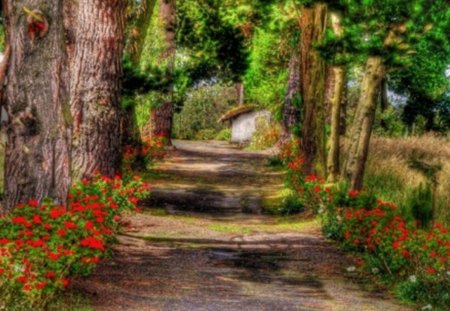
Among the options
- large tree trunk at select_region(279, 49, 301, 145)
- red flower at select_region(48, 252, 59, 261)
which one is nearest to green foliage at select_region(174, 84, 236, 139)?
large tree trunk at select_region(279, 49, 301, 145)

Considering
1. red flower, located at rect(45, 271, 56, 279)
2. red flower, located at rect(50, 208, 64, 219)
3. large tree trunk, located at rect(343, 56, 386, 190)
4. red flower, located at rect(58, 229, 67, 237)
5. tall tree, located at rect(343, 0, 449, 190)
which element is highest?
tall tree, located at rect(343, 0, 449, 190)

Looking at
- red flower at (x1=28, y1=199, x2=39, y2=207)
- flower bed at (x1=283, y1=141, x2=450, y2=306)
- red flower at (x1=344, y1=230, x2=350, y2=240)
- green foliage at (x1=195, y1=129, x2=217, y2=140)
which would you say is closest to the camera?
red flower at (x1=28, y1=199, x2=39, y2=207)

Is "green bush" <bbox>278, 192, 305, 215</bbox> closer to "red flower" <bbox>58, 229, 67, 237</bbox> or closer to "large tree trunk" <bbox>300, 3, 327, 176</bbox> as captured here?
"large tree trunk" <bbox>300, 3, 327, 176</bbox>

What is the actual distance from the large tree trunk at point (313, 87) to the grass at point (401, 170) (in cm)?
144

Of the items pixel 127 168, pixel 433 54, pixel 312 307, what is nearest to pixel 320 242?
pixel 312 307

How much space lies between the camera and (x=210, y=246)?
14.1 metres

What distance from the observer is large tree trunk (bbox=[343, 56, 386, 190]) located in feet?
49.5

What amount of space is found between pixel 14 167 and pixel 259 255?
5215 mm

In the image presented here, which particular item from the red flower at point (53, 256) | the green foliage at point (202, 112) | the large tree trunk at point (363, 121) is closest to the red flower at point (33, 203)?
the red flower at point (53, 256)

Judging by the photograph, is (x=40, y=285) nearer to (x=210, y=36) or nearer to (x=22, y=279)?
(x=22, y=279)

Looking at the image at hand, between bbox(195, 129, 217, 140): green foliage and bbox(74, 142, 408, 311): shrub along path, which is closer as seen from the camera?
bbox(74, 142, 408, 311): shrub along path

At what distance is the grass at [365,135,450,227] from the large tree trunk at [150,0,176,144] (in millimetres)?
10018

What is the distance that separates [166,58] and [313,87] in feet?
46.6

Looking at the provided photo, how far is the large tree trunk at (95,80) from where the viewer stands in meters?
15.3
